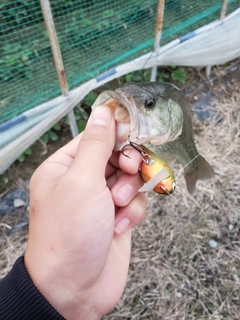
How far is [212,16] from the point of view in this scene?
9.94 feet

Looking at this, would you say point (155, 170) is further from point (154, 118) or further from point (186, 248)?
point (186, 248)

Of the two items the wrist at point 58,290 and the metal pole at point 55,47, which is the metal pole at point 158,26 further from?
the wrist at point 58,290

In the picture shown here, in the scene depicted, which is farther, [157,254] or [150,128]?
[157,254]

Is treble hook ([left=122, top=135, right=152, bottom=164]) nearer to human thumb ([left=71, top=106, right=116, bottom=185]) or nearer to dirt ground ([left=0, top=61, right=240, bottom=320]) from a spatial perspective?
human thumb ([left=71, top=106, right=116, bottom=185])

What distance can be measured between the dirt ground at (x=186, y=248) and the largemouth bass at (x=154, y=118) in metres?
0.46

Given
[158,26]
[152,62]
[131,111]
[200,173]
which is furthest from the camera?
[152,62]

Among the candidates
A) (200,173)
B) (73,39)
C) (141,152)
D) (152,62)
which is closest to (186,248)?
(200,173)

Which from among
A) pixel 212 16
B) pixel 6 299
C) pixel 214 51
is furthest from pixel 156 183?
pixel 212 16

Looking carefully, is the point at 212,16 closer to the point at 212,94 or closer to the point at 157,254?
the point at 212,94

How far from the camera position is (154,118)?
1.26 m

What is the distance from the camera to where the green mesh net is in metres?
2.28

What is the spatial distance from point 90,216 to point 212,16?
271cm

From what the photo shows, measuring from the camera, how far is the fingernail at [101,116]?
1.02m

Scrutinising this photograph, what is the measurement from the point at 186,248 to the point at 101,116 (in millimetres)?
1369
